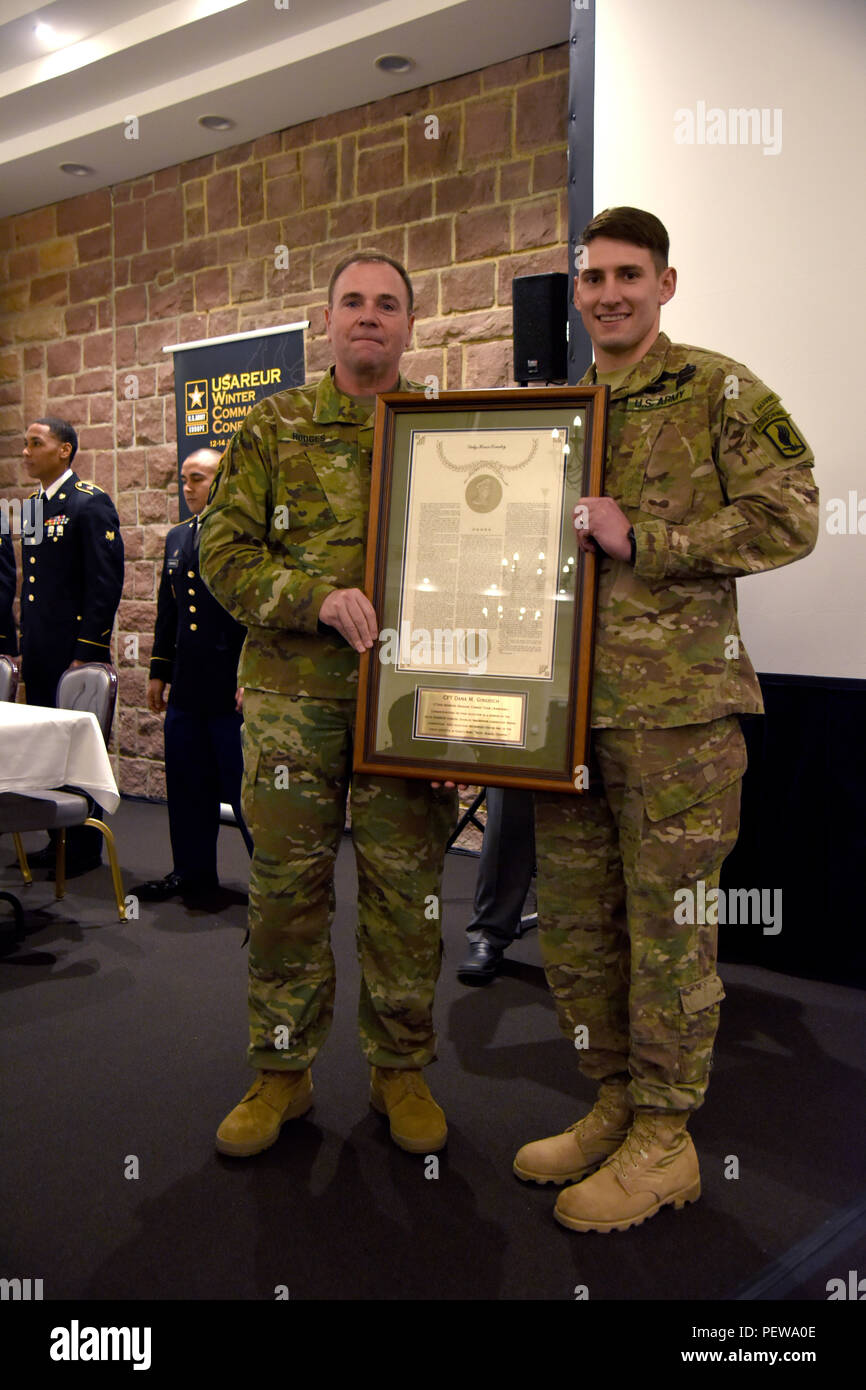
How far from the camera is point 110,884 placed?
4305 mm

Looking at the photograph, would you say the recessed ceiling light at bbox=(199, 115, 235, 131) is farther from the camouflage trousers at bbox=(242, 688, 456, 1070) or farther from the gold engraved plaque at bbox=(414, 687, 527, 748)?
the gold engraved plaque at bbox=(414, 687, 527, 748)

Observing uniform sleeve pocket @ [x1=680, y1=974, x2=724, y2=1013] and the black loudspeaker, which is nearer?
uniform sleeve pocket @ [x1=680, y1=974, x2=724, y2=1013]

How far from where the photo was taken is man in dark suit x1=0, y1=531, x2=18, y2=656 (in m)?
4.77

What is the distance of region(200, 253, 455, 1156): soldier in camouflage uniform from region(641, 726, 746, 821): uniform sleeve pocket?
481 millimetres

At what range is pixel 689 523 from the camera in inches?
69.8

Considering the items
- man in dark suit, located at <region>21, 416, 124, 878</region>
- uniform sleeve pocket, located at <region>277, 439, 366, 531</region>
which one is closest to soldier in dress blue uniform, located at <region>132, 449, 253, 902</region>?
man in dark suit, located at <region>21, 416, 124, 878</region>

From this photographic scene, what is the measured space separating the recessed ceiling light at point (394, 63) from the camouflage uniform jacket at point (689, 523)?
12.1ft

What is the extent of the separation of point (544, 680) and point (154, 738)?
4823 mm

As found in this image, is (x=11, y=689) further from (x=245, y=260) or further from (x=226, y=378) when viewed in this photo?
(x=245, y=260)

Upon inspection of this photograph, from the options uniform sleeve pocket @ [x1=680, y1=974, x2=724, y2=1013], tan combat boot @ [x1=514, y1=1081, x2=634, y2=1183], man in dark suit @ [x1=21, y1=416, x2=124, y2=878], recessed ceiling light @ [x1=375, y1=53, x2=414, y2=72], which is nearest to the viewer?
uniform sleeve pocket @ [x1=680, y1=974, x2=724, y2=1013]

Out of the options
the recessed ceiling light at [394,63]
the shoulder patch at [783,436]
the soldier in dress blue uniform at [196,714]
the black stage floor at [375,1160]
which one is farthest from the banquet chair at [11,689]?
the shoulder patch at [783,436]

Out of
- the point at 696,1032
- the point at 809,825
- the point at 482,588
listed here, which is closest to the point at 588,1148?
the point at 696,1032

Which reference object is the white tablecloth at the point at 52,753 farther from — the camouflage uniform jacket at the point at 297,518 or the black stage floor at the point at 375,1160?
the camouflage uniform jacket at the point at 297,518
